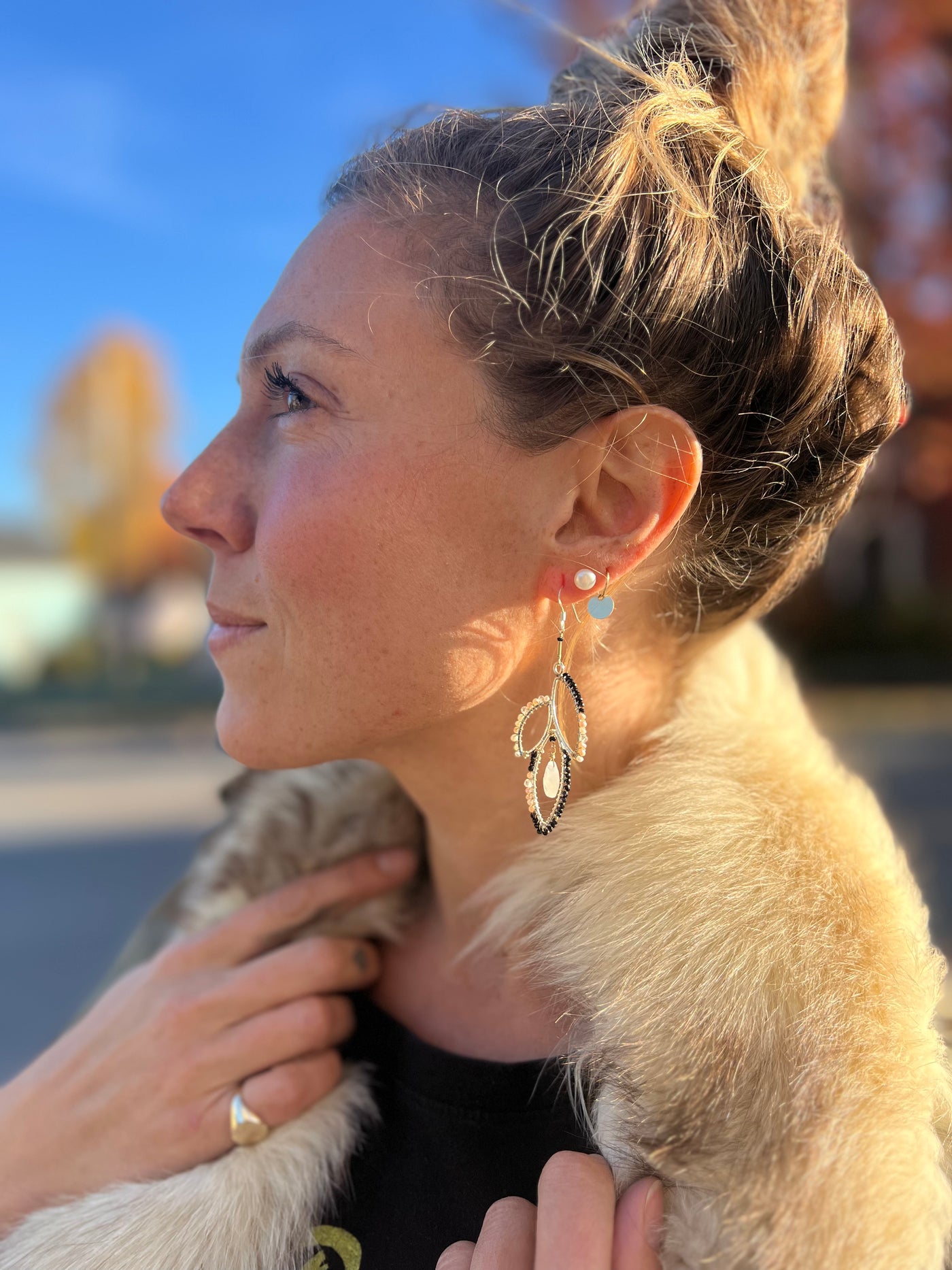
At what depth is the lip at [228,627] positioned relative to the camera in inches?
57.0

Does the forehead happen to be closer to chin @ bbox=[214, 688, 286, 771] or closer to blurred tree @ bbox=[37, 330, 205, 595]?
chin @ bbox=[214, 688, 286, 771]

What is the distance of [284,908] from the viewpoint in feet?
5.42

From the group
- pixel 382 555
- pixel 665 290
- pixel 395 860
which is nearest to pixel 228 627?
pixel 382 555

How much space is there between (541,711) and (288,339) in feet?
2.10

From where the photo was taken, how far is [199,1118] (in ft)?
4.72

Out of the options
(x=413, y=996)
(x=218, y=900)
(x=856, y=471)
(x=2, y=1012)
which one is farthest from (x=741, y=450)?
(x=2, y=1012)

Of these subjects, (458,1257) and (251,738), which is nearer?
(458,1257)

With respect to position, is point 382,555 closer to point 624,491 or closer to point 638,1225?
point 624,491

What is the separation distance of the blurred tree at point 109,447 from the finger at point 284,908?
30.5 m

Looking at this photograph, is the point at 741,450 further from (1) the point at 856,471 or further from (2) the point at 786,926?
(2) the point at 786,926

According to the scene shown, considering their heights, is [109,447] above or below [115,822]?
above

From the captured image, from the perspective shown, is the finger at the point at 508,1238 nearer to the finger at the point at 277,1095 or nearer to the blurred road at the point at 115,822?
the finger at the point at 277,1095

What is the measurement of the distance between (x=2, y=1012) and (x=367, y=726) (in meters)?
4.47

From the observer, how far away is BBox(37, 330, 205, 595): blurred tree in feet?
102
